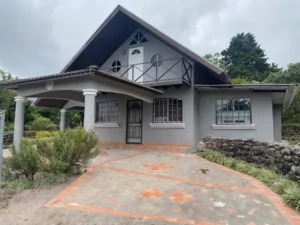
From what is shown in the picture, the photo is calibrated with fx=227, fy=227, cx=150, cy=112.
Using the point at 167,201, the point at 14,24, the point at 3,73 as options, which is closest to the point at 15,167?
the point at 167,201

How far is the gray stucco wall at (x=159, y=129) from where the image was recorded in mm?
10711

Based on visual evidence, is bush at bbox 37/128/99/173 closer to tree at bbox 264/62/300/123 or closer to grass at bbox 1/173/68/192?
grass at bbox 1/173/68/192

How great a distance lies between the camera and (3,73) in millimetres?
24391

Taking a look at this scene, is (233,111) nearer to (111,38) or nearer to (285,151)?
(285,151)

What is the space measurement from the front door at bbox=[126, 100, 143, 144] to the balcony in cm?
133

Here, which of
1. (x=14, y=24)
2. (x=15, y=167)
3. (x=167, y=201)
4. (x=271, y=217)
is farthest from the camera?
(x=14, y=24)

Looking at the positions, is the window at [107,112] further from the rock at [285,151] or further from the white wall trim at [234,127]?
the rock at [285,151]

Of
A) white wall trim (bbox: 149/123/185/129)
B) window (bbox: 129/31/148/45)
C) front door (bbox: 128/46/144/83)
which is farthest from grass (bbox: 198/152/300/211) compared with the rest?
window (bbox: 129/31/148/45)

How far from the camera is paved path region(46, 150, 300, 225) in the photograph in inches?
157

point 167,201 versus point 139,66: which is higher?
point 139,66

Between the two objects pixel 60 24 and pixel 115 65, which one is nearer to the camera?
pixel 115 65

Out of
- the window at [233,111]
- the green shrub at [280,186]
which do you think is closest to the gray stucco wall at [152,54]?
the window at [233,111]

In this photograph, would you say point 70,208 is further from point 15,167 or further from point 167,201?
point 15,167

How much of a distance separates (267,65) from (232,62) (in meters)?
5.42
